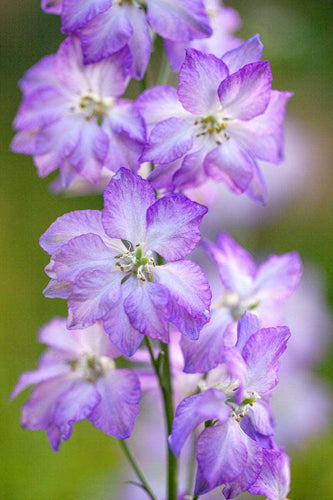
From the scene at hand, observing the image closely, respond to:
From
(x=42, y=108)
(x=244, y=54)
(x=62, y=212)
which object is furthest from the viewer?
(x=62, y=212)

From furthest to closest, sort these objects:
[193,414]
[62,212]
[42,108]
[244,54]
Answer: [62,212]
[42,108]
[244,54]
[193,414]

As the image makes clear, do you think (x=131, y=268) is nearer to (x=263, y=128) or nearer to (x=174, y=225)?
(x=174, y=225)

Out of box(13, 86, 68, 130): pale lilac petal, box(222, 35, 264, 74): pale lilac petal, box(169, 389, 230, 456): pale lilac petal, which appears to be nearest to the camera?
box(169, 389, 230, 456): pale lilac petal

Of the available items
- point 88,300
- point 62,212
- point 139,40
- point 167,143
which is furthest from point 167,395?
point 62,212

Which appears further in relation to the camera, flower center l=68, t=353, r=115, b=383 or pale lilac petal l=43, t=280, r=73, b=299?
flower center l=68, t=353, r=115, b=383

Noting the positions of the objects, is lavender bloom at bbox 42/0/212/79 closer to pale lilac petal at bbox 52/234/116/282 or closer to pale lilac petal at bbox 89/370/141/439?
pale lilac petal at bbox 52/234/116/282

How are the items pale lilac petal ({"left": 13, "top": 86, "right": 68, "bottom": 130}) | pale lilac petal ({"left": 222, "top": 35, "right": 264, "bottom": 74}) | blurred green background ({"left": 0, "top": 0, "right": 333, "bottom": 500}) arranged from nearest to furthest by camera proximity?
pale lilac petal ({"left": 222, "top": 35, "right": 264, "bottom": 74}) → pale lilac petal ({"left": 13, "top": 86, "right": 68, "bottom": 130}) → blurred green background ({"left": 0, "top": 0, "right": 333, "bottom": 500})

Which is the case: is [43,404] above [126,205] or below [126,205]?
below

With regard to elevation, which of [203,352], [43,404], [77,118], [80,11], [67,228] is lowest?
[43,404]

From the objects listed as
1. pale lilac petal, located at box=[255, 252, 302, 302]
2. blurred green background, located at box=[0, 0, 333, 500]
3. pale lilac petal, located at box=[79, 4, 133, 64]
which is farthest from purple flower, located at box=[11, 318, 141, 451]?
blurred green background, located at box=[0, 0, 333, 500]
